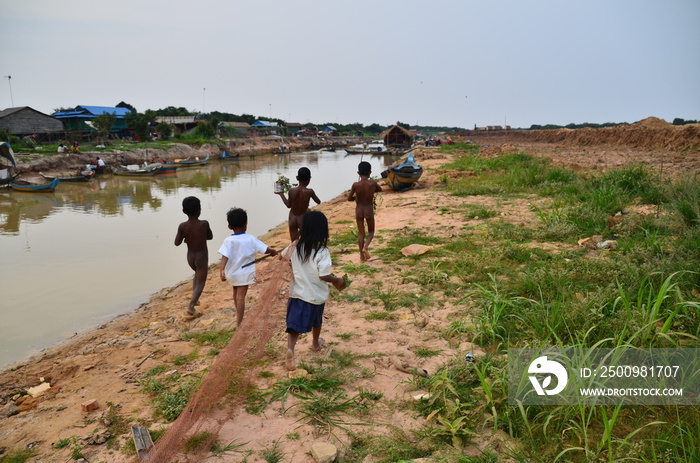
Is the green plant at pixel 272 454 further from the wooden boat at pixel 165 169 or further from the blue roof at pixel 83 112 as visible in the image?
the blue roof at pixel 83 112

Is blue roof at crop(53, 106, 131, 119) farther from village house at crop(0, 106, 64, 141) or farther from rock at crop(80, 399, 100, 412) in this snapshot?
rock at crop(80, 399, 100, 412)

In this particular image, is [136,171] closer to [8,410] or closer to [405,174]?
→ [405,174]

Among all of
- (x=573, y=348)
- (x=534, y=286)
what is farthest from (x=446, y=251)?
(x=573, y=348)

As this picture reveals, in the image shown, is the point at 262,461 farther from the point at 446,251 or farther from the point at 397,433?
the point at 446,251

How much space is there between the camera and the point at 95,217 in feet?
50.4

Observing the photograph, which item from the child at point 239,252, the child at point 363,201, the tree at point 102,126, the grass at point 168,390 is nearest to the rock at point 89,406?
the grass at point 168,390

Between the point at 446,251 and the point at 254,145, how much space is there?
54.0 meters

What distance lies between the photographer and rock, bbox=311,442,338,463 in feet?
7.65

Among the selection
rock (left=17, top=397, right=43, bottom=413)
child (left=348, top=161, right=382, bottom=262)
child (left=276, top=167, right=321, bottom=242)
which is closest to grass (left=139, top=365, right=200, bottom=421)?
rock (left=17, top=397, right=43, bottom=413)

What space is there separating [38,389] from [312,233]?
122 inches

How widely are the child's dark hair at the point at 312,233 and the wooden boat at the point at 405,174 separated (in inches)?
455

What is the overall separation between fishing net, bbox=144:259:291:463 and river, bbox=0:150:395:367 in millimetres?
4323

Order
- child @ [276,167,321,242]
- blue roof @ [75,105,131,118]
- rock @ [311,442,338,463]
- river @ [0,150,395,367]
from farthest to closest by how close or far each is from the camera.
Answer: blue roof @ [75,105,131,118], river @ [0,150,395,367], child @ [276,167,321,242], rock @ [311,442,338,463]

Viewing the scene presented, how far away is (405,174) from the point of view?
47.4 ft
